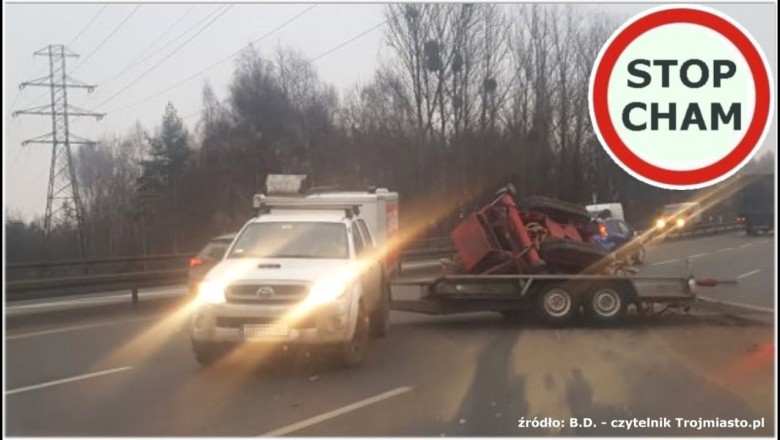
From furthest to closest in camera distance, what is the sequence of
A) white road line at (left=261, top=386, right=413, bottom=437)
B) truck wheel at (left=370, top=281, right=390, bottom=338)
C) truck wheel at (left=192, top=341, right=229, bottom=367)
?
truck wheel at (left=370, top=281, right=390, bottom=338)
truck wheel at (left=192, top=341, right=229, bottom=367)
white road line at (left=261, top=386, right=413, bottom=437)

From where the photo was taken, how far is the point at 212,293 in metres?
8.30

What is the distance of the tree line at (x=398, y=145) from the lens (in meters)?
11.8

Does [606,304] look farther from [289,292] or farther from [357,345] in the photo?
[289,292]

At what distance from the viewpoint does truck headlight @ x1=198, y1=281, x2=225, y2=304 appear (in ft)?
27.1

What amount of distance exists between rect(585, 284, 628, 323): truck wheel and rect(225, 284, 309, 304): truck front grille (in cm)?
530

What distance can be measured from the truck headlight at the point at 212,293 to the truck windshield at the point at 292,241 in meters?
0.82

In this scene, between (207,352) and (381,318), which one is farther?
(381,318)

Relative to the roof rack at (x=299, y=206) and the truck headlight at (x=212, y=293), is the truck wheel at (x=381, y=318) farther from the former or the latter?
the truck headlight at (x=212, y=293)

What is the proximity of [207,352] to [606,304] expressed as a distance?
6120 mm

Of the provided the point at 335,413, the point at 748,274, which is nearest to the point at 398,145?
the point at 748,274

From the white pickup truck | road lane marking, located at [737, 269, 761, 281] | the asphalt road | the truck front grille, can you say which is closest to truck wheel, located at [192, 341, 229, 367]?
the white pickup truck

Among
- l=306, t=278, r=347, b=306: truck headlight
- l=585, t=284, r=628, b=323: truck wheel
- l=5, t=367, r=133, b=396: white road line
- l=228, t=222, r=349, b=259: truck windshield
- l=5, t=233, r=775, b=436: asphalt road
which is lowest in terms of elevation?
l=5, t=233, r=775, b=436: asphalt road

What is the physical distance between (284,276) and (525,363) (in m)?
2.95

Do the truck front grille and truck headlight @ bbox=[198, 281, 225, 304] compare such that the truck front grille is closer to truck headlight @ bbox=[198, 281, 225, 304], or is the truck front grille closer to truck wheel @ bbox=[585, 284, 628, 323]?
truck headlight @ bbox=[198, 281, 225, 304]
